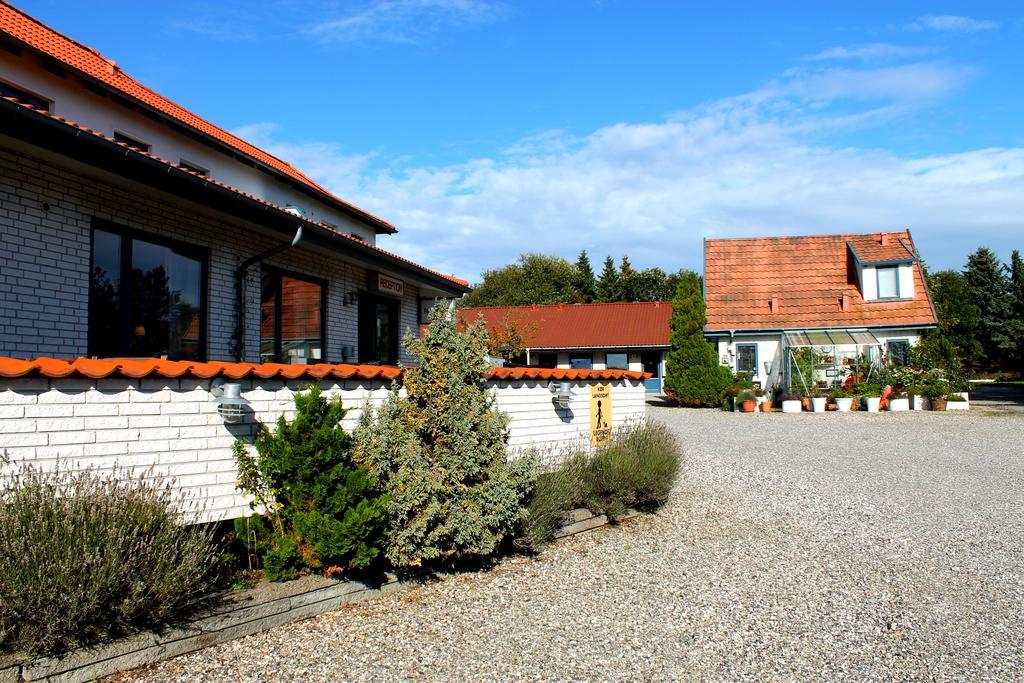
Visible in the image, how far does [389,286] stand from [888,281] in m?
25.2

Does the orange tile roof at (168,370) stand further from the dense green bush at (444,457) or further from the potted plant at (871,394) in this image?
the potted plant at (871,394)

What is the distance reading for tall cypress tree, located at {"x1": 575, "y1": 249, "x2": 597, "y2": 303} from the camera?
70.2m

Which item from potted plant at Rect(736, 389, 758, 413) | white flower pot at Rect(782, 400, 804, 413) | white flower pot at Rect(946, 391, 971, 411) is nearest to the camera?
white flower pot at Rect(946, 391, 971, 411)

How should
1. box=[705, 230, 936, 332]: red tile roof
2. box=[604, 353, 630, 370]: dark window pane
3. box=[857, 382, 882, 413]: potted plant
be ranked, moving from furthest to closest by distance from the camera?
1. box=[604, 353, 630, 370]: dark window pane
2. box=[705, 230, 936, 332]: red tile roof
3. box=[857, 382, 882, 413]: potted plant

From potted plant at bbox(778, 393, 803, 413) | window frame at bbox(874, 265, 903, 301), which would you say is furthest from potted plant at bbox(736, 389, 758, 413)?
window frame at bbox(874, 265, 903, 301)

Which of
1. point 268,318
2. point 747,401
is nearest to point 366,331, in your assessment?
point 268,318

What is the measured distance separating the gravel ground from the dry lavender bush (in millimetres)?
415

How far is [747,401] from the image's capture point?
83.8 ft

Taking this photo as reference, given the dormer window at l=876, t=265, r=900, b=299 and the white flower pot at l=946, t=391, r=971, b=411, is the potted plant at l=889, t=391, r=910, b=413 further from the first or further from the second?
the dormer window at l=876, t=265, r=900, b=299

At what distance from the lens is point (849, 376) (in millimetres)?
26891

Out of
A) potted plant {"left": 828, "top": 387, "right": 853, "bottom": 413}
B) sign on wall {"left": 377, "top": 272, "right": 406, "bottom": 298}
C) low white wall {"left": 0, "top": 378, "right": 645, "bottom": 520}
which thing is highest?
sign on wall {"left": 377, "top": 272, "right": 406, "bottom": 298}

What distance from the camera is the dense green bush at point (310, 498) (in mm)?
5375

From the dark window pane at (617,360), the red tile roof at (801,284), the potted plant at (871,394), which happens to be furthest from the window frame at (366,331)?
the dark window pane at (617,360)

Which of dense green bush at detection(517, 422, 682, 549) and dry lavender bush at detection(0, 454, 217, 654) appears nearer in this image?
dry lavender bush at detection(0, 454, 217, 654)
